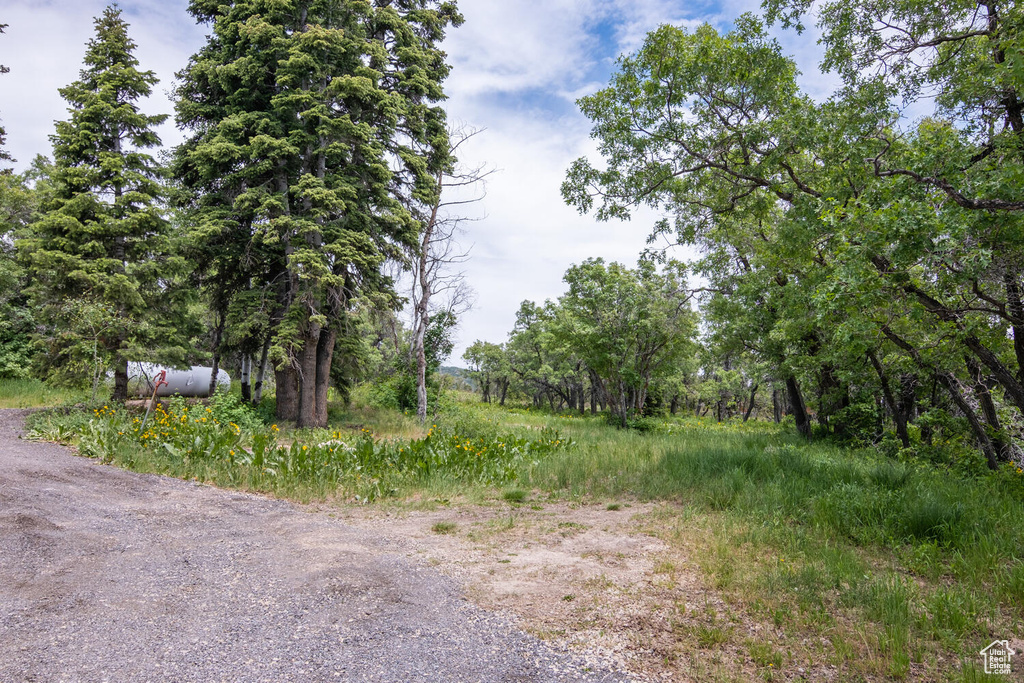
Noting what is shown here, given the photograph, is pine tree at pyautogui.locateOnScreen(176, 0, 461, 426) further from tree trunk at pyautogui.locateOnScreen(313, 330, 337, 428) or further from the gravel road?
the gravel road

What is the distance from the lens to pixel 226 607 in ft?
12.1

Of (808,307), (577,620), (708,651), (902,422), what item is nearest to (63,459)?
(577,620)

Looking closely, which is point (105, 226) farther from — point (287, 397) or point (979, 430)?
point (979, 430)

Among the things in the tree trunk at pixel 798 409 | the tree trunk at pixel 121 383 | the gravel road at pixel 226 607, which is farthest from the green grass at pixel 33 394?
the tree trunk at pixel 798 409

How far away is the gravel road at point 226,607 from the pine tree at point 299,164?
7.90 metres

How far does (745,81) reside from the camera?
8219 millimetres

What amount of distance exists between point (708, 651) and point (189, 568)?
166 inches

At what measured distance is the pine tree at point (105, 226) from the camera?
40.3 feet

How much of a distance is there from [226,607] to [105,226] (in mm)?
12895

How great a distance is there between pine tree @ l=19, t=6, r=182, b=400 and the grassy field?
232cm

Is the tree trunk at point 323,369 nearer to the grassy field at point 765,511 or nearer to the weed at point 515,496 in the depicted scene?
the grassy field at point 765,511

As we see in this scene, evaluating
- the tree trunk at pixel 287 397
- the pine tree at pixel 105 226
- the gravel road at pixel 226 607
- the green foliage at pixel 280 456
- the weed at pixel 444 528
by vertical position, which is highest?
the pine tree at pixel 105 226

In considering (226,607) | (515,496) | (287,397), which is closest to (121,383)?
(287,397)

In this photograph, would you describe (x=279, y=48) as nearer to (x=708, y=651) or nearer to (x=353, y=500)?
(x=353, y=500)
